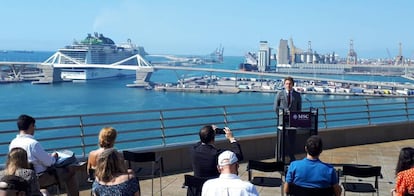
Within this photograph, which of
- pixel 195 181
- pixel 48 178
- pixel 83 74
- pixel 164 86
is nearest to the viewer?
pixel 195 181

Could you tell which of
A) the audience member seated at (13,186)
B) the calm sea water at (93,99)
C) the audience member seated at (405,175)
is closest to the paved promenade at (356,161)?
the audience member seated at (405,175)

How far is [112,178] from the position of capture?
3.54m

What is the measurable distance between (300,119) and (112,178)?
3359mm

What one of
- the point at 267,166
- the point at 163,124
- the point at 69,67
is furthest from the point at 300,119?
the point at 69,67

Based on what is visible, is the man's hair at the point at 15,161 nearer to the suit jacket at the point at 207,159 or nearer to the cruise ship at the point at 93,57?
the suit jacket at the point at 207,159

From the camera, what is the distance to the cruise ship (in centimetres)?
9269

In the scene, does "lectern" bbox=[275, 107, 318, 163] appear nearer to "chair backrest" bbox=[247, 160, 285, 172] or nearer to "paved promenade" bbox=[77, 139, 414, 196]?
"paved promenade" bbox=[77, 139, 414, 196]

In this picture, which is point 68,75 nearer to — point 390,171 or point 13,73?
point 13,73

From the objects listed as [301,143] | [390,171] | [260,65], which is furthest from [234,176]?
[260,65]

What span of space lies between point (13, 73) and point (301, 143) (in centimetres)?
9187

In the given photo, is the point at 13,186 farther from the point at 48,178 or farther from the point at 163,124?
the point at 163,124

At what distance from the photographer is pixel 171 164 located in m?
7.68

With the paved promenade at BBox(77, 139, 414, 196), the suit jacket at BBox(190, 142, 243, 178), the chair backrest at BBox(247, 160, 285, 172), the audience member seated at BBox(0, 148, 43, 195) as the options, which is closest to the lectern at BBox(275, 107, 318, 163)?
the paved promenade at BBox(77, 139, 414, 196)

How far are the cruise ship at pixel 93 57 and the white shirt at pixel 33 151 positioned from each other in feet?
293
